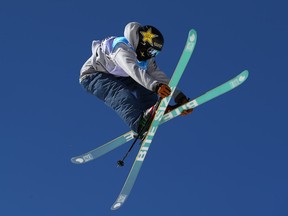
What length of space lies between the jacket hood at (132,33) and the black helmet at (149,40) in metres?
0.06

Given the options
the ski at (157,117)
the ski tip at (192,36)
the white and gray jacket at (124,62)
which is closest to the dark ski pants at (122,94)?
the white and gray jacket at (124,62)

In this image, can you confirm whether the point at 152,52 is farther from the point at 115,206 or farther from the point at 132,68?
the point at 115,206

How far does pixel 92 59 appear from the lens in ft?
36.3

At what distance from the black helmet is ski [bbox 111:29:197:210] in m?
0.46

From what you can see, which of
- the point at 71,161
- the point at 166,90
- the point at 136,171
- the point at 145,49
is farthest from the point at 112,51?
the point at 71,161

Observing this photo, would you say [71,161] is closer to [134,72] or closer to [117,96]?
[117,96]

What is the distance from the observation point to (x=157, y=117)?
35.0 ft

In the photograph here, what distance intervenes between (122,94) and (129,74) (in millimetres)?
549

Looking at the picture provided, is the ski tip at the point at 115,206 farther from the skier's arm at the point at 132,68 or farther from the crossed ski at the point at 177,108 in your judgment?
the skier's arm at the point at 132,68

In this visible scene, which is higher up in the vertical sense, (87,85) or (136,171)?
(87,85)

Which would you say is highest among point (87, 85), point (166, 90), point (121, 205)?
point (87, 85)

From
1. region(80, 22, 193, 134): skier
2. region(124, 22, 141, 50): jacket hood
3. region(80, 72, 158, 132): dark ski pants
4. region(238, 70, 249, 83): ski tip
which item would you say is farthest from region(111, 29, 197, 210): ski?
region(238, 70, 249, 83): ski tip

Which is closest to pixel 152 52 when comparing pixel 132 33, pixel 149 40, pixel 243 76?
pixel 149 40

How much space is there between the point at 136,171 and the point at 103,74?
1831 millimetres
